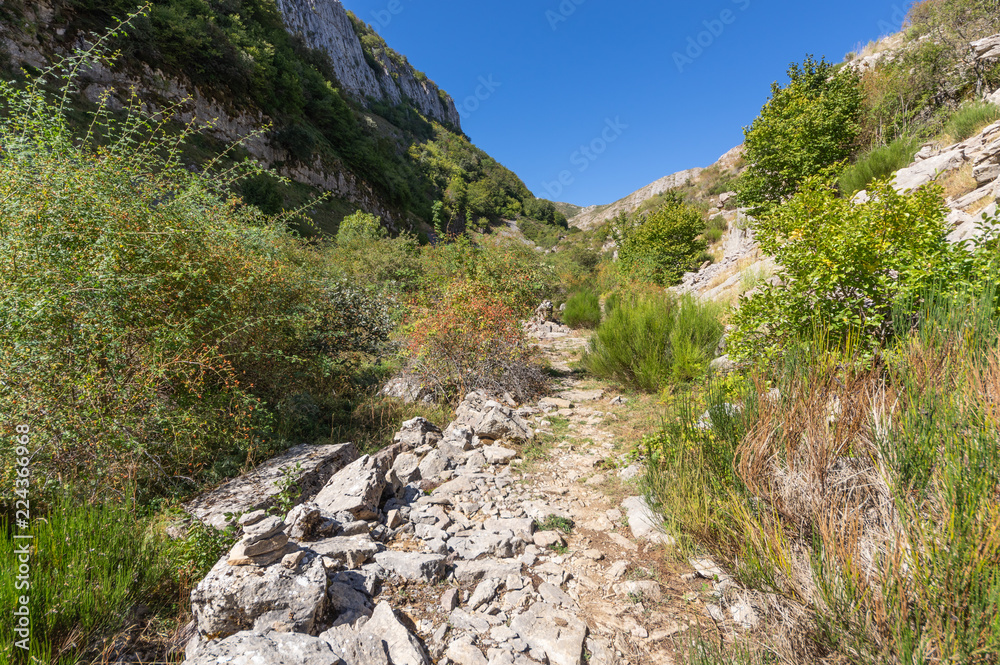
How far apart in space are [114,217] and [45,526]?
7.26 ft

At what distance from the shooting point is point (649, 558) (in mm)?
2371

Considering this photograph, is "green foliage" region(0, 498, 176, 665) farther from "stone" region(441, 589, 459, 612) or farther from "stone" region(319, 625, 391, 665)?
"stone" region(441, 589, 459, 612)

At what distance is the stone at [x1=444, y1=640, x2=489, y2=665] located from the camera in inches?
67.1

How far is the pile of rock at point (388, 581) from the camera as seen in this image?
167cm

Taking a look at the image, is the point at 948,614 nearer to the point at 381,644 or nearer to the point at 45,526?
the point at 381,644

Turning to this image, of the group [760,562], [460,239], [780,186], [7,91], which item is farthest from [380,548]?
[780,186]

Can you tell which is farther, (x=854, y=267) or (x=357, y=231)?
(x=357, y=231)

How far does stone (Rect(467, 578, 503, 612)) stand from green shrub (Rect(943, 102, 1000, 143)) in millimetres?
11258

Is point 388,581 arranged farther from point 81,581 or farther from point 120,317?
point 120,317

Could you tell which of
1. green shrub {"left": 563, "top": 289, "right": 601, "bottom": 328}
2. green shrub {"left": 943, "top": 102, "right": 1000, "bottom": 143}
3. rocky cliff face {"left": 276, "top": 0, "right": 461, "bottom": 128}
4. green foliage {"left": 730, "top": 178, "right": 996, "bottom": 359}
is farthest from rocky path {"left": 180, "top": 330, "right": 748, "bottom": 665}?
rocky cliff face {"left": 276, "top": 0, "right": 461, "bottom": 128}

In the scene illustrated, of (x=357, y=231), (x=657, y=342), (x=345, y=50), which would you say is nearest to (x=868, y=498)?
(x=657, y=342)

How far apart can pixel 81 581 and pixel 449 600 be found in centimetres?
155

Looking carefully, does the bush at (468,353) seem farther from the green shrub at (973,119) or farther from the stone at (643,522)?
the green shrub at (973,119)

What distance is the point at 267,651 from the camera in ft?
4.80
